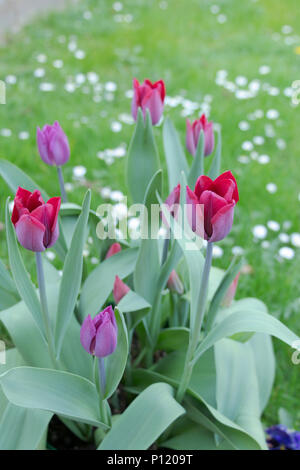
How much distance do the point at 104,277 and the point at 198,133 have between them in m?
0.37

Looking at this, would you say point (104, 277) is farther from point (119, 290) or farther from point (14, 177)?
point (14, 177)

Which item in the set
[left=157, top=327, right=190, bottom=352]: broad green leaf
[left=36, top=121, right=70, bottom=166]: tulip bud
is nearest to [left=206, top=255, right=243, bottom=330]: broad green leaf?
[left=157, top=327, right=190, bottom=352]: broad green leaf

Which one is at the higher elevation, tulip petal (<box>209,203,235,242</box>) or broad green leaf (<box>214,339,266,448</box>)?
tulip petal (<box>209,203,235,242</box>)

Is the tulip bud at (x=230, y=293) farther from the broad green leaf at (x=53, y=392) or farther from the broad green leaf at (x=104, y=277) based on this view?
the broad green leaf at (x=53, y=392)

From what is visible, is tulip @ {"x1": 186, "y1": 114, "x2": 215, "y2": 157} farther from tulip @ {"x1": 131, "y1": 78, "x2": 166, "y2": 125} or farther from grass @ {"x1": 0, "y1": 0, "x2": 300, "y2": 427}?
grass @ {"x1": 0, "y1": 0, "x2": 300, "y2": 427}

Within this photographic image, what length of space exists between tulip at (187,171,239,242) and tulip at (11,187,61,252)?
20cm

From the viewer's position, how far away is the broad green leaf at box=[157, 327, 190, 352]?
112cm

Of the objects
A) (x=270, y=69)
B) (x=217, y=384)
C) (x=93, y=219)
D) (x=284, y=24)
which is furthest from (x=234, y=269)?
(x=284, y=24)

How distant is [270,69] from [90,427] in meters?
2.86

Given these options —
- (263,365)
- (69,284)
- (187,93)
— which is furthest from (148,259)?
(187,93)

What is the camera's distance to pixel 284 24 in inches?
170

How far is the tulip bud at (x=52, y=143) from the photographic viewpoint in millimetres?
1021

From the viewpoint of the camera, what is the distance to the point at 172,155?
1170mm
